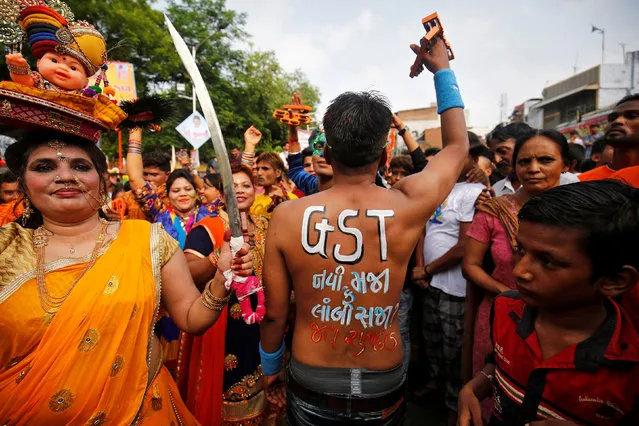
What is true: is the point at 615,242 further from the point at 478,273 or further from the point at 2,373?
the point at 2,373

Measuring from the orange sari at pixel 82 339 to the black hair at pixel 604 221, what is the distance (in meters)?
1.70

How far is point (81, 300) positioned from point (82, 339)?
0.16m

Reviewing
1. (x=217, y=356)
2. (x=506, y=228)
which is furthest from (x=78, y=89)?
(x=506, y=228)

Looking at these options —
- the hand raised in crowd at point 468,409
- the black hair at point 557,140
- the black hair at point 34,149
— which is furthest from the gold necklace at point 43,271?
the black hair at point 557,140

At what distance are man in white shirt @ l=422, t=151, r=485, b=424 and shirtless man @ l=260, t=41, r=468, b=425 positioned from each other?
1694 mm

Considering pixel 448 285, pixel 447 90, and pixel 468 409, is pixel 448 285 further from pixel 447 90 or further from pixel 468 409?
pixel 447 90

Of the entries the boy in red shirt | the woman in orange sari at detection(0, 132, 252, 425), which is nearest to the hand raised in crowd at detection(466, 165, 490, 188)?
the boy in red shirt

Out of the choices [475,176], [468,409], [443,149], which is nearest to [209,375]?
[468,409]

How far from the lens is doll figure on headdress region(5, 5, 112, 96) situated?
1.48 m

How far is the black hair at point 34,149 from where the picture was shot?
157 cm

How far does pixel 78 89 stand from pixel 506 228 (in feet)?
8.37

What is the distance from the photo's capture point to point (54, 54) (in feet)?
5.13

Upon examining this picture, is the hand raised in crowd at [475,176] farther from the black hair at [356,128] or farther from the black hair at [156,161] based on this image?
the black hair at [156,161]

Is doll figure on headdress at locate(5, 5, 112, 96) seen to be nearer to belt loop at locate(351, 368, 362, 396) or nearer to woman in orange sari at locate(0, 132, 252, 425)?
woman in orange sari at locate(0, 132, 252, 425)
